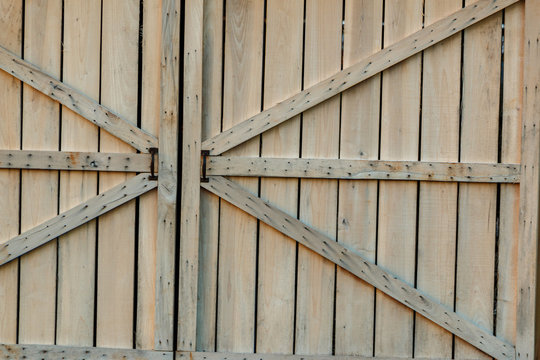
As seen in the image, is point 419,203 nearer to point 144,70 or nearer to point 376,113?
point 376,113

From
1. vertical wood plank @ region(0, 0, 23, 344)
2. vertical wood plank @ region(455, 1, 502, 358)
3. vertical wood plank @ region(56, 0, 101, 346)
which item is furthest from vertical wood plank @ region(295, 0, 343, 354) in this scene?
vertical wood plank @ region(0, 0, 23, 344)

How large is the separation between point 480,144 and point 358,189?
2.41 feet

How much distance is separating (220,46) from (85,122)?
0.88m

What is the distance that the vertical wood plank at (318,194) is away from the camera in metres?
3.36

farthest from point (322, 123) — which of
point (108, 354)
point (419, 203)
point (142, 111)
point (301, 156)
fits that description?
point (108, 354)

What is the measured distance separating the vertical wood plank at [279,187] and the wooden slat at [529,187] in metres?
1.26

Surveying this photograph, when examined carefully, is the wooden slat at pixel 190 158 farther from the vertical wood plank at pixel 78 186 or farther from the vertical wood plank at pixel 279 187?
the vertical wood plank at pixel 78 186

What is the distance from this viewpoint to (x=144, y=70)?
336 centimetres

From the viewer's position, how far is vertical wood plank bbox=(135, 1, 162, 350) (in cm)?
335

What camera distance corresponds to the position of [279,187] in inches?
132

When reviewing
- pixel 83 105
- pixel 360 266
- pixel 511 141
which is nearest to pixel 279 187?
pixel 360 266

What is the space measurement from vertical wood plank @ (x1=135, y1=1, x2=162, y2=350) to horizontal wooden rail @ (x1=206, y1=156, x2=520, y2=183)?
0.41m

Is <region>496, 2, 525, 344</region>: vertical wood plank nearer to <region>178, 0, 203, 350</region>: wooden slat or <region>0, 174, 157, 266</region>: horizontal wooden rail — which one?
<region>178, 0, 203, 350</region>: wooden slat

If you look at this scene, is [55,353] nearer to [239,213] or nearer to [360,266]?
[239,213]
